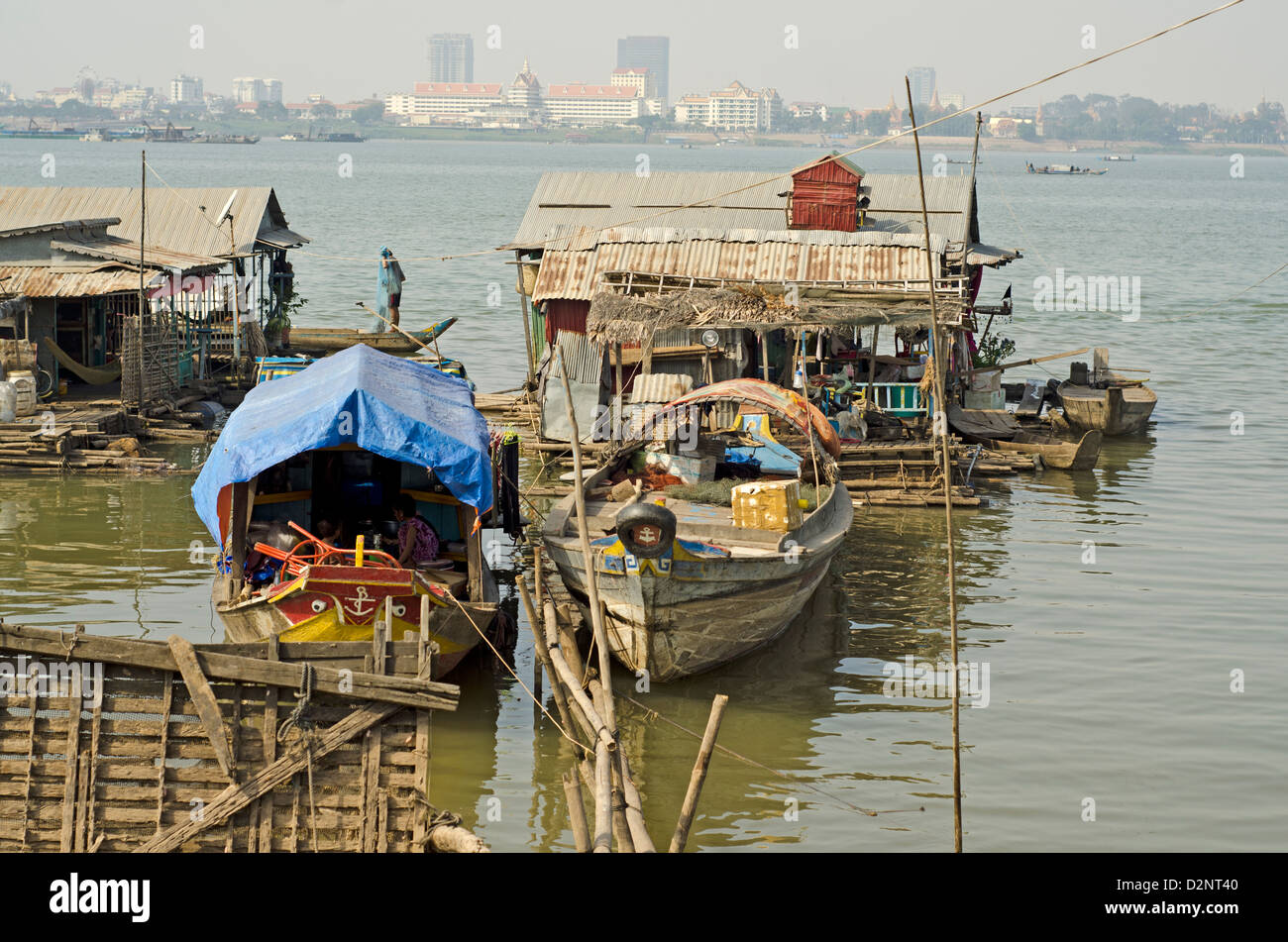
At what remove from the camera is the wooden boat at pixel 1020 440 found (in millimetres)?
22469

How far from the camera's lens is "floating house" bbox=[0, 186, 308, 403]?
22672 millimetres

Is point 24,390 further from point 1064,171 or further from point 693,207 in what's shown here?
point 1064,171

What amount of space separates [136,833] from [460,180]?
118106 mm

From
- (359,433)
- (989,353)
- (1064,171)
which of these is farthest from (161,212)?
(1064,171)

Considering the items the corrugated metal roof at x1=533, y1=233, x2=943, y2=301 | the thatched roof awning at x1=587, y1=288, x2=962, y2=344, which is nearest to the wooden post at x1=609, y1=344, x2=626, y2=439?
the thatched roof awning at x1=587, y1=288, x2=962, y2=344

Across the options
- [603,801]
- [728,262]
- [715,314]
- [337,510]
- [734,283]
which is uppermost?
[728,262]

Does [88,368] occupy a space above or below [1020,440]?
above

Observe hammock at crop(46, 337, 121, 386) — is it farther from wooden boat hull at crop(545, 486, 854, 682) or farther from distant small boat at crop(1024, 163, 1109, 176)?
distant small boat at crop(1024, 163, 1109, 176)

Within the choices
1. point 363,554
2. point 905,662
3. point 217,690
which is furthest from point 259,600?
point 905,662

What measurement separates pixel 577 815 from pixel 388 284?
20.3 m

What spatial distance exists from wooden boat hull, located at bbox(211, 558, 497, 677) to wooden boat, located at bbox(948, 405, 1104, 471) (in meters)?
12.7

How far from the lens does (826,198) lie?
26719 mm

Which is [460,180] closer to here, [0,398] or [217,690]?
[0,398]
